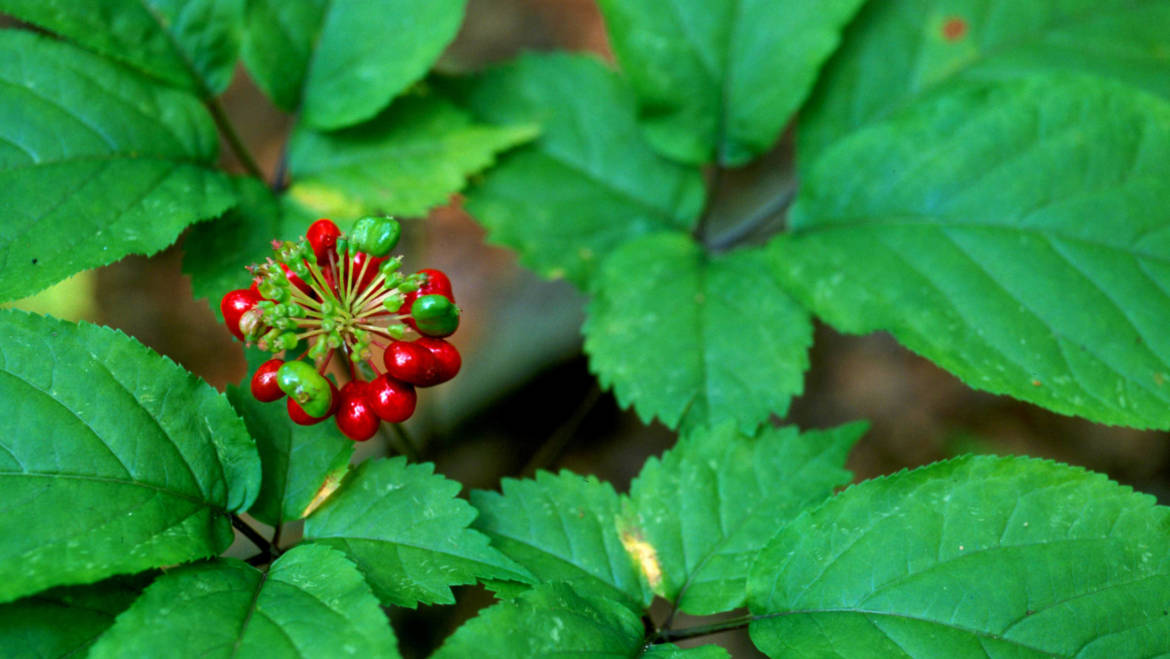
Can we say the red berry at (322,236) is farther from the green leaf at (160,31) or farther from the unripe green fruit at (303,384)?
the green leaf at (160,31)

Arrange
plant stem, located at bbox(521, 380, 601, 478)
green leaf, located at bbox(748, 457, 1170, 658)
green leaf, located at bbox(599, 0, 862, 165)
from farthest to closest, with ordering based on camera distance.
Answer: plant stem, located at bbox(521, 380, 601, 478) → green leaf, located at bbox(599, 0, 862, 165) → green leaf, located at bbox(748, 457, 1170, 658)

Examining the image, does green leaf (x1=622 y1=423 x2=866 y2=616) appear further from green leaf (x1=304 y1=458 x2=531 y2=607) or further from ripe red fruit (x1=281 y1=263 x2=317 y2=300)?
ripe red fruit (x1=281 y1=263 x2=317 y2=300)

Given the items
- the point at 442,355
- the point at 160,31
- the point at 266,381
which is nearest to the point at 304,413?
the point at 266,381

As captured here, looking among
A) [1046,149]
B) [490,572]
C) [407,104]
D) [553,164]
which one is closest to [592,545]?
[490,572]

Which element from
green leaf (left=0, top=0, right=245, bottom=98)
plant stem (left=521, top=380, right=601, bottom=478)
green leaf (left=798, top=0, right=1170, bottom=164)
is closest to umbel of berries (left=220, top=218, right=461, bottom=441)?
green leaf (left=0, top=0, right=245, bottom=98)

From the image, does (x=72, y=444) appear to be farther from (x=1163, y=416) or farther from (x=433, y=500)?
(x=1163, y=416)

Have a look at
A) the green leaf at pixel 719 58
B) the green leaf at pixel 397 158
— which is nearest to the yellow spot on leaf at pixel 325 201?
the green leaf at pixel 397 158
